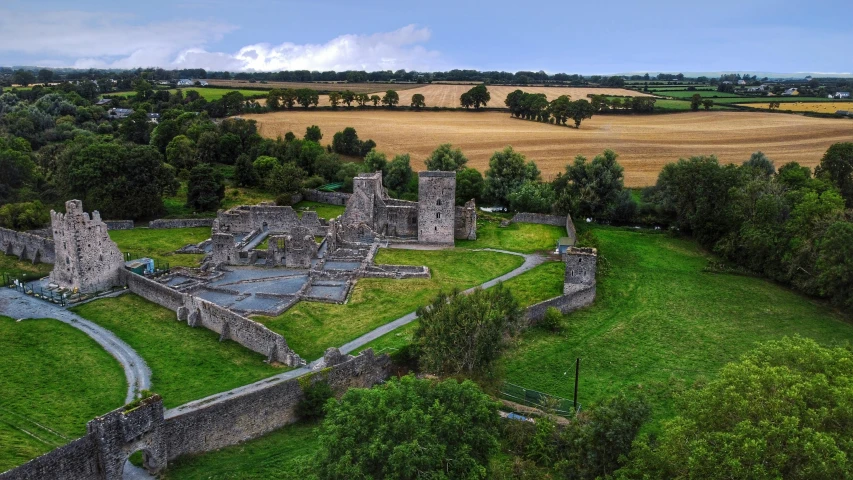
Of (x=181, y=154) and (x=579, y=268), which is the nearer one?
(x=579, y=268)

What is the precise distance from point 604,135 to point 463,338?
250 feet

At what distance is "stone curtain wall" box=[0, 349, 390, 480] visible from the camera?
60.7 feet

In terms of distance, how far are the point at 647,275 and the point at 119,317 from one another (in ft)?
116

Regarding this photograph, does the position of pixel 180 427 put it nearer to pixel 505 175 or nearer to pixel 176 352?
pixel 176 352

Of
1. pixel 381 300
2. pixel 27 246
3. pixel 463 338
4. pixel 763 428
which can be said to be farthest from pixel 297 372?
pixel 27 246

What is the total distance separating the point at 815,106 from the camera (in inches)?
4377

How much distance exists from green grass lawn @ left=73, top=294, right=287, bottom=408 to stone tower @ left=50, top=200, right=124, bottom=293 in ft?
7.12

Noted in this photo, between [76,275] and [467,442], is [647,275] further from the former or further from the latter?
[76,275]

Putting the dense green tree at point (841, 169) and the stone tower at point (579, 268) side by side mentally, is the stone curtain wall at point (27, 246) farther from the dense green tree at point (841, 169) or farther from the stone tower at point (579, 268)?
the dense green tree at point (841, 169)

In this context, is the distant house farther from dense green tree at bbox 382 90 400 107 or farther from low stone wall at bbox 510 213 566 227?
low stone wall at bbox 510 213 566 227

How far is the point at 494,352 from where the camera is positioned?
24.6 meters

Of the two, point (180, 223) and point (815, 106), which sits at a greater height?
point (815, 106)

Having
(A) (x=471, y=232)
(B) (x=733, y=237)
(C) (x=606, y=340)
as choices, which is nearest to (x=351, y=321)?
(C) (x=606, y=340)

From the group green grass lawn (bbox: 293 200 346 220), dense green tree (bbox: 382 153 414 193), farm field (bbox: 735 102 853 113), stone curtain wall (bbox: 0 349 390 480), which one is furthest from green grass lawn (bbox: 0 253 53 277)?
farm field (bbox: 735 102 853 113)
